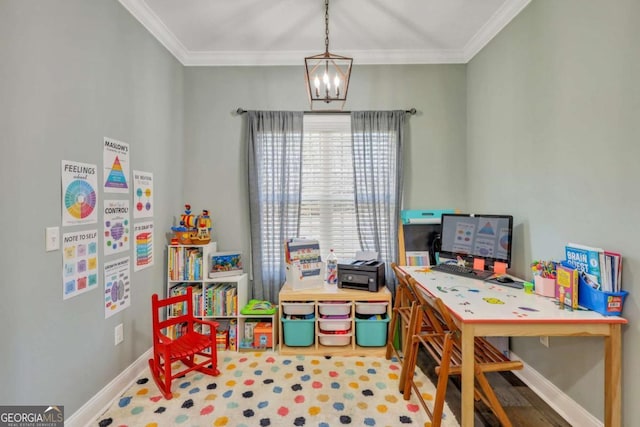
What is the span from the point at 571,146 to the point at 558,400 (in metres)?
1.58

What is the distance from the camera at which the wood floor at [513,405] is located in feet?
5.67

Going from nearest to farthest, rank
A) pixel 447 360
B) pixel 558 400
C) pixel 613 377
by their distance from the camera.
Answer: pixel 613 377 < pixel 447 360 < pixel 558 400

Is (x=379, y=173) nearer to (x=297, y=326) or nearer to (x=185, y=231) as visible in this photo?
(x=297, y=326)

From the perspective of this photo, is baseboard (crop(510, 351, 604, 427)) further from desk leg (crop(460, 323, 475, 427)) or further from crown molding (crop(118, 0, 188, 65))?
crown molding (crop(118, 0, 188, 65))

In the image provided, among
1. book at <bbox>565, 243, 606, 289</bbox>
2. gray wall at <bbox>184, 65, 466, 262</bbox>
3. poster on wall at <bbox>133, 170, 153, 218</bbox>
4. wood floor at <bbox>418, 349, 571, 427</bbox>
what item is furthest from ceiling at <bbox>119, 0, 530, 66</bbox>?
wood floor at <bbox>418, 349, 571, 427</bbox>

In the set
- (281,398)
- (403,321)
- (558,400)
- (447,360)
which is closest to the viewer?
(447,360)

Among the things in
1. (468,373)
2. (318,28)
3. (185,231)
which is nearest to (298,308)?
(185,231)

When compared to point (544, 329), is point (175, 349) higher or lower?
lower

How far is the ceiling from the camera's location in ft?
7.24

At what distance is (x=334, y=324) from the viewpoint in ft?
8.38

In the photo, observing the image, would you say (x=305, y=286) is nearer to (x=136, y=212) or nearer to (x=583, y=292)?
(x=136, y=212)

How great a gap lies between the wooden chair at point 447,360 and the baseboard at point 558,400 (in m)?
0.43

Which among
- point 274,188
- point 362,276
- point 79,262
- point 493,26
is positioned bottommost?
point 362,276

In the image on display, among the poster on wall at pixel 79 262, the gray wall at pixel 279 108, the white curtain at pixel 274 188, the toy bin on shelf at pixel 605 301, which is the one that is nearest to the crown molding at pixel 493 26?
the gray wall at pixel 279 108
